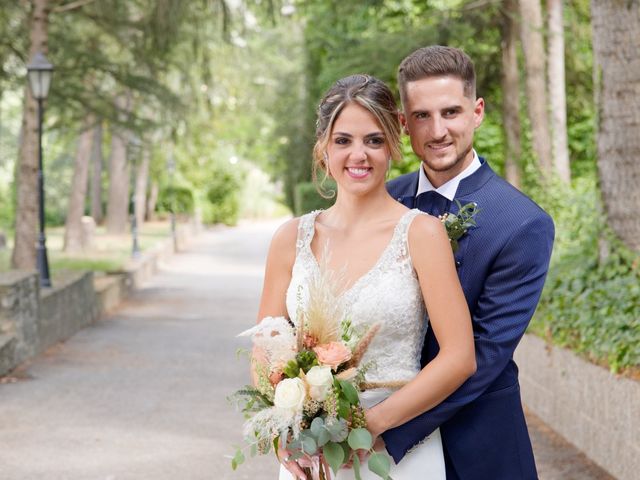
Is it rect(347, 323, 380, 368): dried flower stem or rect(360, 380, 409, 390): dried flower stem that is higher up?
rect(347, 323, 380, 368): dried flower stem

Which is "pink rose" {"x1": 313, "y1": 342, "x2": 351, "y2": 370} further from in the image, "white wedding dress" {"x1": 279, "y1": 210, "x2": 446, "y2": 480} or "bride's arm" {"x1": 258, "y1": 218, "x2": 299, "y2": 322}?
"bride's arm" {"x1": 258, "y1": 218, "x2": 299, "y2": 322}

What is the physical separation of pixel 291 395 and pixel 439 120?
92 centimetres

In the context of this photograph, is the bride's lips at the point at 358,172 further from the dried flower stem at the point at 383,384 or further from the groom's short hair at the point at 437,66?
the dried flower stem at the point at 383,384

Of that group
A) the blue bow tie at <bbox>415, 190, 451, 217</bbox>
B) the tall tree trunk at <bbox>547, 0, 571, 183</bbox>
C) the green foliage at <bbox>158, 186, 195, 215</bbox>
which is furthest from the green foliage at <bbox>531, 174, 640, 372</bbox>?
the green foliage at <bbox>158, 186, 195, 215</bbox>

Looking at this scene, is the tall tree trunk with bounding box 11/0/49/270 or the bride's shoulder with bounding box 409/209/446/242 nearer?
the bride's shoulder with bounding box 409/209/446/242

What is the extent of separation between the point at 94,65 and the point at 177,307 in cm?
405

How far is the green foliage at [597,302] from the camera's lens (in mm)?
7398

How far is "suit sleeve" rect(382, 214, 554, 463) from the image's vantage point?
10.4 ft

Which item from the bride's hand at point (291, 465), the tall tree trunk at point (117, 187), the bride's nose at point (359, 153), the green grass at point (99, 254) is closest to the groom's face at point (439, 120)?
the bride's nose at point (359, 153)

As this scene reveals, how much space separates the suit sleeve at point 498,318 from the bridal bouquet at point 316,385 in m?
0.15

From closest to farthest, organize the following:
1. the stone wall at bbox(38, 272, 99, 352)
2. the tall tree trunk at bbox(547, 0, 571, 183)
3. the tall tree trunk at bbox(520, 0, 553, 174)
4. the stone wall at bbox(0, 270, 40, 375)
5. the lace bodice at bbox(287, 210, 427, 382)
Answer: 1. the lace bodice at bbox(287, 210, 427, 382)
2. the stone wall at bbox(0, 270, 40, 375)
3. the stone wall at bbox(38, 272, 99, 352)
4. the tall tree trunk at bbox(520, 0, 553, 174)
5. the tall tree trunk at bbox(547, 0, 571, 183)

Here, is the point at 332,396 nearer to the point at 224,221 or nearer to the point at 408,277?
the point at 408,277

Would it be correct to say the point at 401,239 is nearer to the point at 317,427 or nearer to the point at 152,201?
the point at 317,427

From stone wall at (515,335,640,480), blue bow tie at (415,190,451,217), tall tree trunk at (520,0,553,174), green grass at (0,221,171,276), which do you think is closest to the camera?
blue bow tie at (415,190,451,217)
